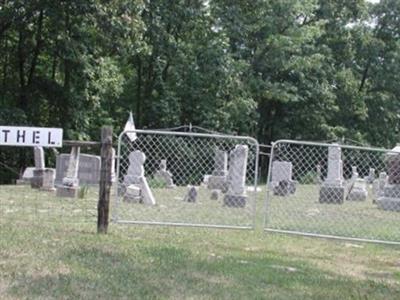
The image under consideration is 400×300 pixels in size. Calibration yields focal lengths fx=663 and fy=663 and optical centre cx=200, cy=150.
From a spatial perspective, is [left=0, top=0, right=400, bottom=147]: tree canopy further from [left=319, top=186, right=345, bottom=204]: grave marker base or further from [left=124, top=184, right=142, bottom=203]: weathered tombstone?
[left=124, top=184, right=142, bottom=203]: weathered tombstone

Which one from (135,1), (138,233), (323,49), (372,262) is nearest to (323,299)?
(372,262)

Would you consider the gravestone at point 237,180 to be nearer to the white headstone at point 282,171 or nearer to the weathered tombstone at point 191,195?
the weathered tombstone at point 191,195

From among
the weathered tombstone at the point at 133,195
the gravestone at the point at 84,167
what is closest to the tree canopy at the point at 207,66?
the gravestone at the point at 84,167

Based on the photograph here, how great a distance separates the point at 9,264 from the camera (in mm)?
5977

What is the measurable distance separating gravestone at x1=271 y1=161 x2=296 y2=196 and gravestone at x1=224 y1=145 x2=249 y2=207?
143 inches

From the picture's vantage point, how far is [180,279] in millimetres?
5934

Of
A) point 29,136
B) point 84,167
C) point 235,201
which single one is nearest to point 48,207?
point 29,136

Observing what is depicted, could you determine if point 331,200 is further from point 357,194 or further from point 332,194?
point 357,194

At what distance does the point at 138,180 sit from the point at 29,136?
6.59 metres

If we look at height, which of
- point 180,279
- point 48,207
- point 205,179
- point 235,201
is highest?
point 205,179

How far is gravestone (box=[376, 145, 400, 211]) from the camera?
15.6 metres

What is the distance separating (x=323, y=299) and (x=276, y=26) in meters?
32.2

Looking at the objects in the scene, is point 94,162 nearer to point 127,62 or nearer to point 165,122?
point 165,122

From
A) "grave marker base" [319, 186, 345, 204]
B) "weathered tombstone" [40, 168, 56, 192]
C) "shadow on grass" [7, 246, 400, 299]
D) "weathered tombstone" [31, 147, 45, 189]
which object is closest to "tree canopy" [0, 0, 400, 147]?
"weathered tombstone" [31, 147, 45, 189]
